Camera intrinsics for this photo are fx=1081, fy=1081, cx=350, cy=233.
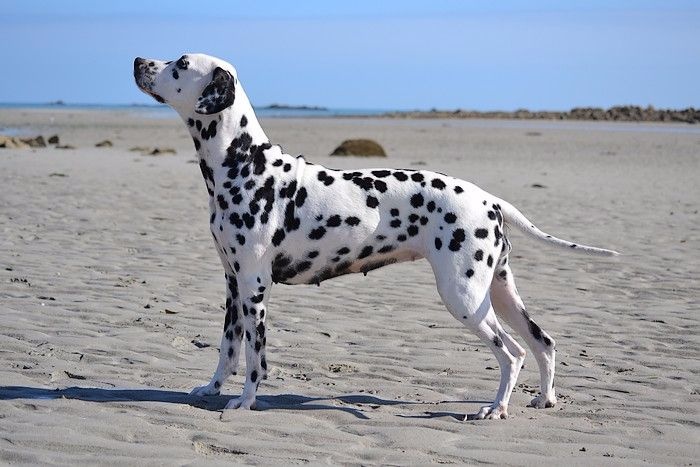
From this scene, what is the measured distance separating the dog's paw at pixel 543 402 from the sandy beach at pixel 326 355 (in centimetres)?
6

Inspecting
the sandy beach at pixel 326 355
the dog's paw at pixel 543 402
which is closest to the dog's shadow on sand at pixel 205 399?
the sandy beach at pixel 326 355

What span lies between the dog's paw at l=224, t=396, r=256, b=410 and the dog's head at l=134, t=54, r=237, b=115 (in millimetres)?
1725

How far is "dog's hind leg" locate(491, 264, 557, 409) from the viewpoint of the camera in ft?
21.6

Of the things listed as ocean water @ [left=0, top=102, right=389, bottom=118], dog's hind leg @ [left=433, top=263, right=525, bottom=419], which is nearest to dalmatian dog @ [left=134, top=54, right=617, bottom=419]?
dog's hind leg @ [left=433, top=263, right=525, bottom=419]

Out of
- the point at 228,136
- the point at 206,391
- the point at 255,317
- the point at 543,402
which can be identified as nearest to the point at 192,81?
the point at 228,136

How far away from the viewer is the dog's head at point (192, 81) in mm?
6551

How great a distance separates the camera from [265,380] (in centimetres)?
702

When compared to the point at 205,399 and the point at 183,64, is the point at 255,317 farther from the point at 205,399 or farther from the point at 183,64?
the point at 183,64

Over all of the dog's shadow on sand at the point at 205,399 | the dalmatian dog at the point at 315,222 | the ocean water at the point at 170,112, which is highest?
the dalmatian dog at the point at 315,222

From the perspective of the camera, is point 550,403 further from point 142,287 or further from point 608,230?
point 608,230

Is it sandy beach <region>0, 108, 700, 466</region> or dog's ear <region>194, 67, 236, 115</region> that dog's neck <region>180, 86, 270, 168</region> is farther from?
sandy beach <region>0, 108, 700, 466</region>

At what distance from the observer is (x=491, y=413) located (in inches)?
247

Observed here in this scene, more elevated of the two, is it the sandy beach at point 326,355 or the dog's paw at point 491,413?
the dog's paw at point 491,413

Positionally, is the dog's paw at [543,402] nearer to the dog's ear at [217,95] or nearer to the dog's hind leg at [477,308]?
the dog's hind leg at [477,308]
